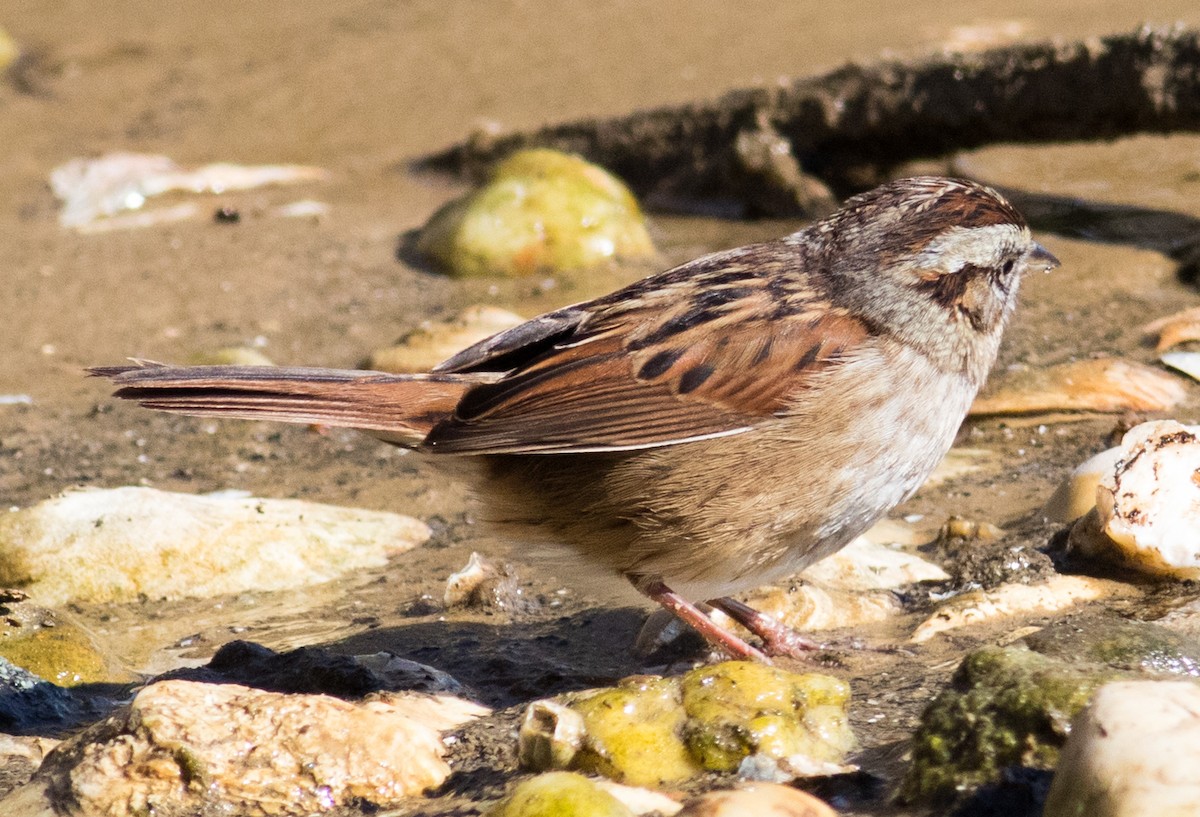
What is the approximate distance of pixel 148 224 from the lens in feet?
30.1

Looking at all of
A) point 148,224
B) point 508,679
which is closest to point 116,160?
point 148,224

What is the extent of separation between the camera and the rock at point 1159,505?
4.32 meters

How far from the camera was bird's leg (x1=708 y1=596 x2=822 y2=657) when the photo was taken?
→ 4.43m

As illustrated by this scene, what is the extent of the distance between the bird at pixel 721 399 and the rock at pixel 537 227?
3511mm

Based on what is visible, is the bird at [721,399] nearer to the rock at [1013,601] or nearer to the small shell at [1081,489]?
the rock at [1013,601]

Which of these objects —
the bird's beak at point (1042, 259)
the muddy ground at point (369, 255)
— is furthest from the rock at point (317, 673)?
the bird's beak at point (1042, 259)

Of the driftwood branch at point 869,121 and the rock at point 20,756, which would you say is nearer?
the rock at point 20,756

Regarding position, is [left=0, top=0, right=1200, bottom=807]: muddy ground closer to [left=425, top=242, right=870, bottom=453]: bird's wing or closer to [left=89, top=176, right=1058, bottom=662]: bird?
[left=89, top=176, right=1058, bottom=662]: bird

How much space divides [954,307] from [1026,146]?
4.64 meters

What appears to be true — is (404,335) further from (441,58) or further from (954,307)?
(441,58)

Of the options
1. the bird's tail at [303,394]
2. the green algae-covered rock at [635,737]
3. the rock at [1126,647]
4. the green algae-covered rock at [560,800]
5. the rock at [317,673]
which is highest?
the bird's tail at [303,394]

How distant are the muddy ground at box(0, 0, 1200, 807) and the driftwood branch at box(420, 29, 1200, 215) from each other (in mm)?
313

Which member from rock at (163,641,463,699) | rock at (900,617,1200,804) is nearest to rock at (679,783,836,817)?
rock at (900,617,1200,804)

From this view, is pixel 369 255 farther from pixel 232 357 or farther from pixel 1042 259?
pixel 1042 259
